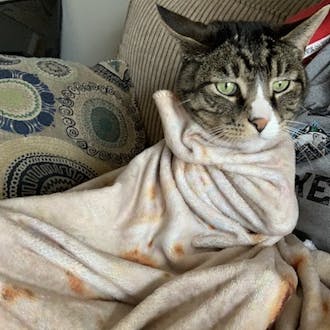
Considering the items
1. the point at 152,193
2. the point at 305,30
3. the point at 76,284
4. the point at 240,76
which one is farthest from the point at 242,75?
the point at 76,284

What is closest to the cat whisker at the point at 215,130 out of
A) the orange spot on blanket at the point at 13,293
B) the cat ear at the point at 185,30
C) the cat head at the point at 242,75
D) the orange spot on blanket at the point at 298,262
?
the cat head at the point at 242,75

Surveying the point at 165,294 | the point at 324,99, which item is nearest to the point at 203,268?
the point at 165,294

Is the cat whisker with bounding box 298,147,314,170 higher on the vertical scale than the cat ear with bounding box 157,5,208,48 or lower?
lower

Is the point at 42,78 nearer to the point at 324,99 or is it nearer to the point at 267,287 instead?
the point at 324,99

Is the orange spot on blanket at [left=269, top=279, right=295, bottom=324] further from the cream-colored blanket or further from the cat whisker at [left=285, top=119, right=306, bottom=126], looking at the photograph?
the cat whisker at [left=285, top=119, right=306, bottom=126]

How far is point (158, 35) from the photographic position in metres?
1.26

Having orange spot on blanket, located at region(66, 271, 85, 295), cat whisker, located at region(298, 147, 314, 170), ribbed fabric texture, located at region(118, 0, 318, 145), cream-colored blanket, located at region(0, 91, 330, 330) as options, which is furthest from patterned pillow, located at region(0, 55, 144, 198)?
cat whisker, located at region(298, 147, 314, 170)

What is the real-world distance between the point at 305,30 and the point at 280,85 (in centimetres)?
8

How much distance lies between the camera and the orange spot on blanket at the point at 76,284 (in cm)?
85

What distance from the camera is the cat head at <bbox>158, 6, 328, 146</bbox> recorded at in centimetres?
82

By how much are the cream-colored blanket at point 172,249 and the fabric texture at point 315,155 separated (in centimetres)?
4

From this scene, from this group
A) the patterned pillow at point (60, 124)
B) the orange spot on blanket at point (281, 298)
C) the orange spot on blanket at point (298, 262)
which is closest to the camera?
the orange spot on blanket at point (281, 298)

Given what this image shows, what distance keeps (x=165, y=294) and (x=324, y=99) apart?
1.31ft

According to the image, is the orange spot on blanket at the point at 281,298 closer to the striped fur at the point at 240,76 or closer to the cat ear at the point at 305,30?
the striped fur at the point at 240,76
